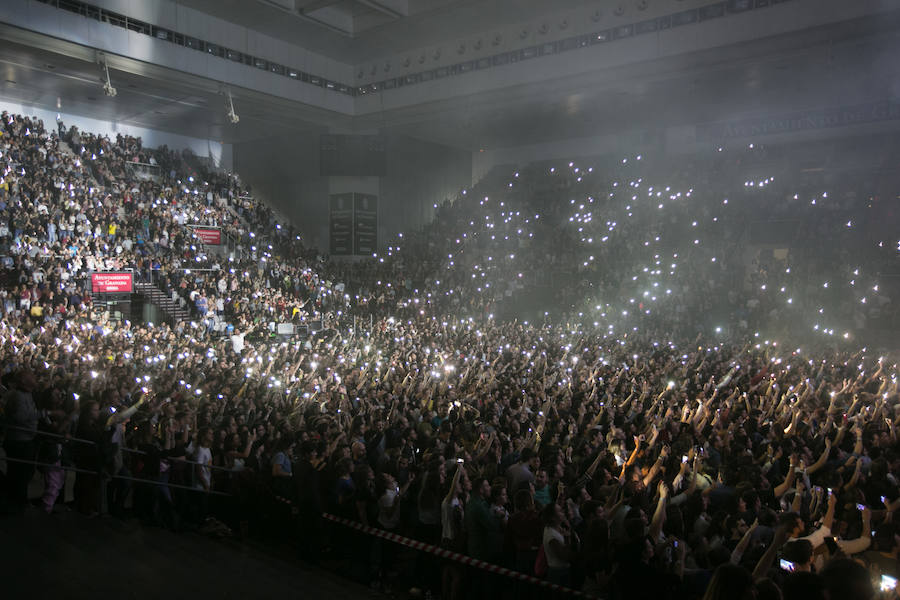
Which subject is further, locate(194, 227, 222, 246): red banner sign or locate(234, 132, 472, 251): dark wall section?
locate(234, 132, 472, 251): dark wall section

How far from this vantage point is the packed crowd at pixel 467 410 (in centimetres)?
533

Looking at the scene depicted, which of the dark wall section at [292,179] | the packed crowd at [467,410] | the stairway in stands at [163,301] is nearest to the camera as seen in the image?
the packed crowd at [467,410]

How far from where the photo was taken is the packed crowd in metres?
5.33

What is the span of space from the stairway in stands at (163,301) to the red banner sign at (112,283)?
1.11m

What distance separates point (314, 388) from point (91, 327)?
28.2 ft

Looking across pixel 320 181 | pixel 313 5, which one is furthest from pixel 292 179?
pixel 313 5

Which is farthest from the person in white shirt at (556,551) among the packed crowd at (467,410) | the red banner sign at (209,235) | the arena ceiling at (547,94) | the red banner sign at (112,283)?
the red banner sign at (209,235)

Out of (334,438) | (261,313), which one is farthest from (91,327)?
(334,438)

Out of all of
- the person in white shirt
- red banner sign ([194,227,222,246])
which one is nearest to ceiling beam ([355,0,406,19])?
red banner sign ([194,227,222,246])

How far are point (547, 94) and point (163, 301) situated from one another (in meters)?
16.5

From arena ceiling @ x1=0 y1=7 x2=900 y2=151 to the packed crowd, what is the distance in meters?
2.78

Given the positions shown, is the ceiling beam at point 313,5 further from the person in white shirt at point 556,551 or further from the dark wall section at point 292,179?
the person in white shirt at point 556,551

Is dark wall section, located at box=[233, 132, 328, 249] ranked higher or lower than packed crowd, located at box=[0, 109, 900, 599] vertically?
higher

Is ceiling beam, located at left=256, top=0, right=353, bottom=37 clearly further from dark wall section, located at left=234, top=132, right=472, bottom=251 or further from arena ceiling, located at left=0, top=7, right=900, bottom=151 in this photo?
dark wall section, located at left=234, top=132, right=472, bottom=251
